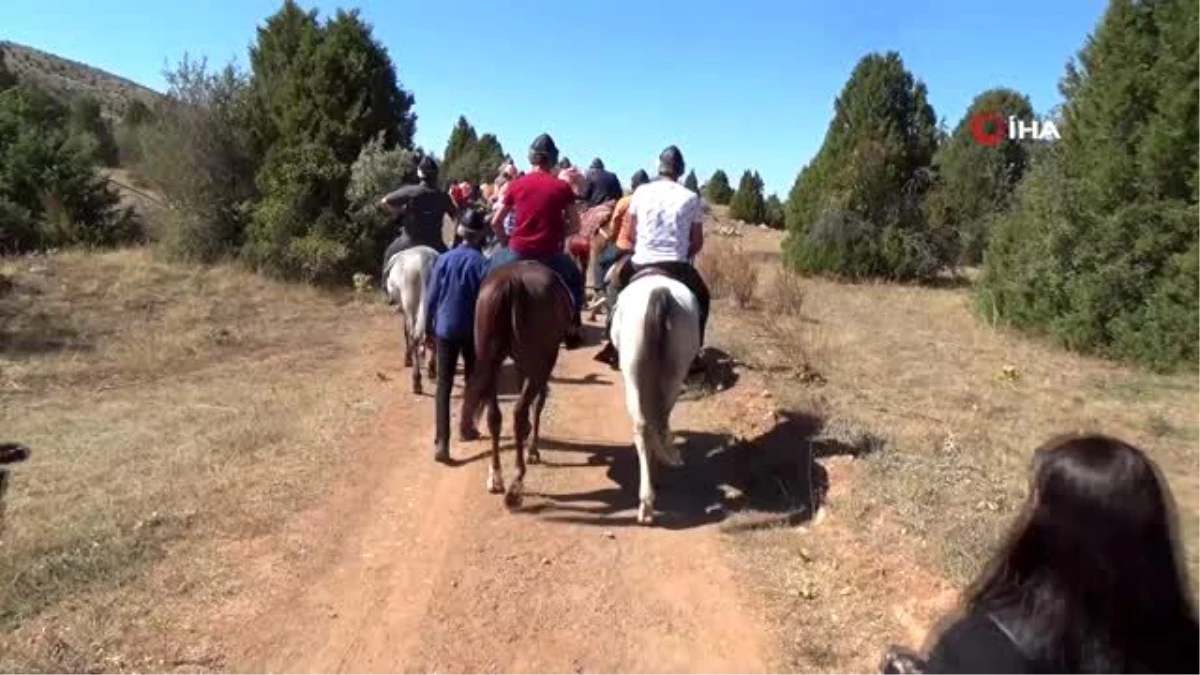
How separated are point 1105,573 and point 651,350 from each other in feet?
17.6

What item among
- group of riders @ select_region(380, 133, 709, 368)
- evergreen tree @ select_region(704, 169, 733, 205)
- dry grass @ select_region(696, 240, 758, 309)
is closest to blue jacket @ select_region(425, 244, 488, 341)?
group of riders @ select_region(380, 133, 709, 368)

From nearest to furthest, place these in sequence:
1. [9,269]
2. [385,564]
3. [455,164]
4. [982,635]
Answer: [982,635]
[385,564]
[9,269]
[455,164]

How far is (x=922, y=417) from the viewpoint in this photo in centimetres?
1065

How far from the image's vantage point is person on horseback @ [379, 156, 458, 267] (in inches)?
462

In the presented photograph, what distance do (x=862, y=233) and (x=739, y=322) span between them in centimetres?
973

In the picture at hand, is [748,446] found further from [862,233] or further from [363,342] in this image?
[862,233]

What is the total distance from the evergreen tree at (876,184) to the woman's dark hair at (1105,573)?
22.3 meters

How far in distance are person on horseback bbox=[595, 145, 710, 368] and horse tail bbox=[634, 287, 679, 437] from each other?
2.86 feet

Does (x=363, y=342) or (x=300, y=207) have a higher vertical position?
(x=300, y=207)

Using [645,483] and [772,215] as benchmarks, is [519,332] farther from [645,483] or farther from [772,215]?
[772,215]

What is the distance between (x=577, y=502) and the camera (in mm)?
8000

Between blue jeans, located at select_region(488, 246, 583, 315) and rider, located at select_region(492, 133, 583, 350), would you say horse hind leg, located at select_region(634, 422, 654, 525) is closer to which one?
rider, located at select_region(492, 133, 583, 350)

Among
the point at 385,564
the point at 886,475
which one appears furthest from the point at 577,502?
the point at 886,475

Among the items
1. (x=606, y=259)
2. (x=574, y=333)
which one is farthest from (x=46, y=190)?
(x=574, y=333)
